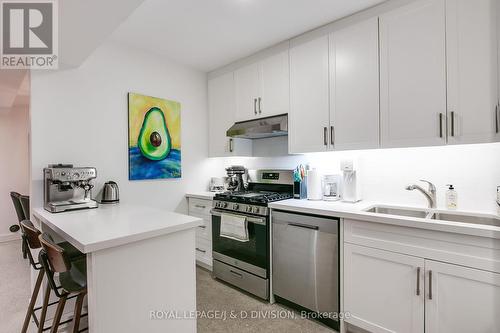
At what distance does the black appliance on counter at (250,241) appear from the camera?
2371 mm

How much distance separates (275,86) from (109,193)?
1961 mm

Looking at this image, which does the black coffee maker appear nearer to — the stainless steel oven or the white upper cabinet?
the stainless steel oven

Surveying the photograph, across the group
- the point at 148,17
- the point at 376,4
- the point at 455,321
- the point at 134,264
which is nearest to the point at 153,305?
the point at 134,264

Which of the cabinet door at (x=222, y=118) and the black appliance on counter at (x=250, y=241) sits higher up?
the cabinet door at (x=222, y=118)

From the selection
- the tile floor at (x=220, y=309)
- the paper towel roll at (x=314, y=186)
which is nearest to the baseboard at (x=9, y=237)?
the tile floor at (x=220, y=309)

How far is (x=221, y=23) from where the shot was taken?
229 centimetres

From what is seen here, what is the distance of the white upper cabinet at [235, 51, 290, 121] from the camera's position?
2.63 m

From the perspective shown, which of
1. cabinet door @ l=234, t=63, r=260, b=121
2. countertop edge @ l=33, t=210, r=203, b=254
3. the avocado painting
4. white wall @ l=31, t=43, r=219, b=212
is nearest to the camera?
countertop edge @ l=33, t=210, r=203, b=254

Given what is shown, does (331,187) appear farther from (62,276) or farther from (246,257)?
(62,276)

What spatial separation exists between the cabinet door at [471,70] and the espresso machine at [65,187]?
9.01ft

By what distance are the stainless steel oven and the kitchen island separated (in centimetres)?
90

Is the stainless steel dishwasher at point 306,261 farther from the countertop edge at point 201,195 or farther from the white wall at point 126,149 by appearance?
the countertop edge at point 201,195

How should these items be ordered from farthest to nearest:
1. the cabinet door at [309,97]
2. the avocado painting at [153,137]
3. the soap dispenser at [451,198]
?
the avocado painting at [153,137]
the cabinet door at [309,97]
the soap dispenser at [451,198]

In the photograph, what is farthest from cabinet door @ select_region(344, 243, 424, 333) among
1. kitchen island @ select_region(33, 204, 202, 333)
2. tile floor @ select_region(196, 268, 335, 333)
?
kitchen island @ select_region(33, 204, 202, 333)
